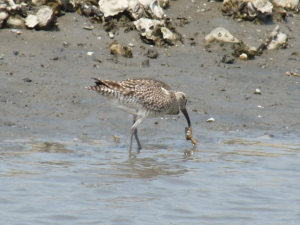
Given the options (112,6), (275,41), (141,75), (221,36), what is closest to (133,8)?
(112,6)

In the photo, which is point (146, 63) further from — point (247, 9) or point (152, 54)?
point (247, 9)

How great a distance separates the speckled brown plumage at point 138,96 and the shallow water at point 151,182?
0.56 m

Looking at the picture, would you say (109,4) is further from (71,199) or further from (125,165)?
(71,199)

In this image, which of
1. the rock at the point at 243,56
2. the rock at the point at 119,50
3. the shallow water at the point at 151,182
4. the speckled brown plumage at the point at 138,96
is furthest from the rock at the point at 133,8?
the shallow water at the point at 151,182

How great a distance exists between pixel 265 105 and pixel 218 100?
0.98 metres

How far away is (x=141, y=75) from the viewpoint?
1118 cm

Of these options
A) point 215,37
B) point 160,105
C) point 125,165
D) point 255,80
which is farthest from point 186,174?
point 215,37

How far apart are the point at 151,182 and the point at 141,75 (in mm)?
4291

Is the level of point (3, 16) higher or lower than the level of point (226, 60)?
higher

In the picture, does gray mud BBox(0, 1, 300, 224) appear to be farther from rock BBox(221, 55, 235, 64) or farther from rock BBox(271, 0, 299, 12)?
rock BBox(271, 0, 299, 12)

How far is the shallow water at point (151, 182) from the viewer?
6.05 metres

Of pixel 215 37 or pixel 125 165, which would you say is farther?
pixel 215 37

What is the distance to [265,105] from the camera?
35.9 feet

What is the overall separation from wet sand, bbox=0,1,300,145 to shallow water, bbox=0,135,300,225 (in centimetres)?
62
